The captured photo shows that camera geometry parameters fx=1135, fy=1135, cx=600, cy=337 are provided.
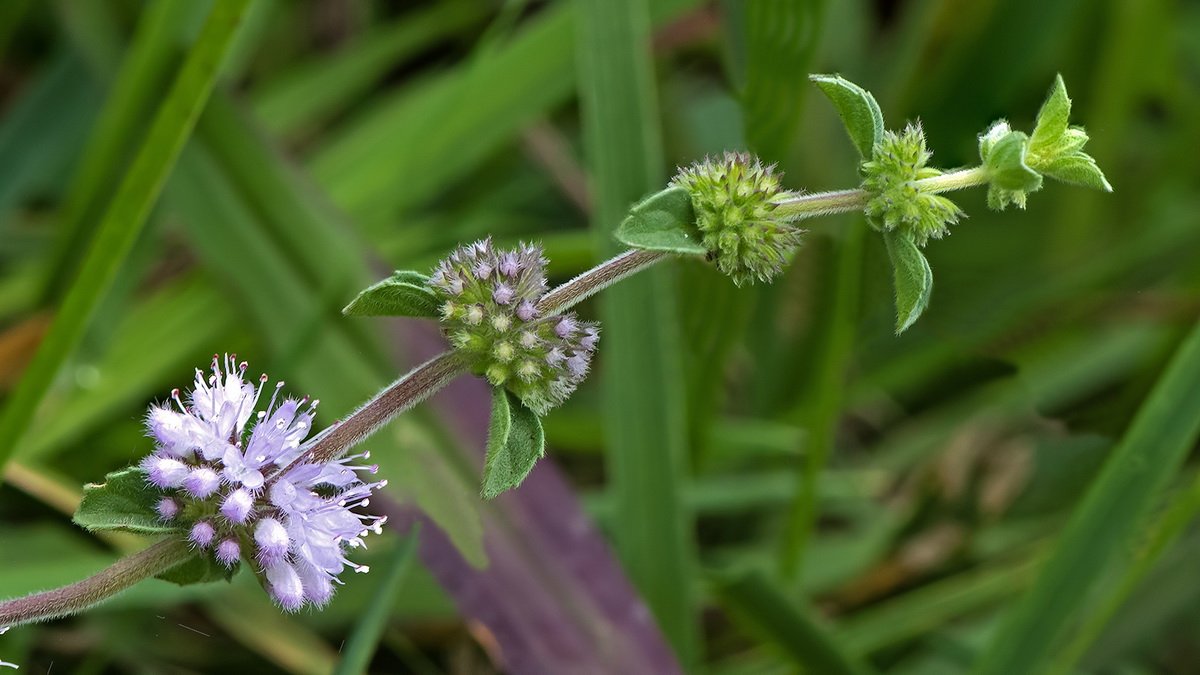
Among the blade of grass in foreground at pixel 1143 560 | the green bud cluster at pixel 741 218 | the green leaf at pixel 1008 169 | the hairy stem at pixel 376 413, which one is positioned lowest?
the hairy stem at pixel 376 413

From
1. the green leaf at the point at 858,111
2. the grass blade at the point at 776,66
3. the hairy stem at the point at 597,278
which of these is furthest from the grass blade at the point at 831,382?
the hairy stem at the point at 597,278

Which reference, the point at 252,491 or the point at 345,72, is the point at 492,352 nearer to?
the point at 252,491

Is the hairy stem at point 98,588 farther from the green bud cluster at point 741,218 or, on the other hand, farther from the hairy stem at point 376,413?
the green bud cluster at point 741,218

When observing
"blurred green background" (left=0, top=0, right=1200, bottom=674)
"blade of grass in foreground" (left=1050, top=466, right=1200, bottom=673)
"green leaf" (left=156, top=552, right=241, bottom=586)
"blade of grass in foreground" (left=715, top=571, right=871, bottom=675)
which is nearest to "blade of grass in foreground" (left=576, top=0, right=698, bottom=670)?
"blurred green background" (left=0, top=0, right=1200, bottom=674)

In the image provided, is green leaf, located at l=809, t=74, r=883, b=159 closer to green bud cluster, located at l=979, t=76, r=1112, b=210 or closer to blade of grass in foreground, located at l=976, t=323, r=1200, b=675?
green bud cluster, located at l=979, t=76, r=1112, b=210

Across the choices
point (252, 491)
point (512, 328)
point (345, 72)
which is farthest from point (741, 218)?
point (345, 72)

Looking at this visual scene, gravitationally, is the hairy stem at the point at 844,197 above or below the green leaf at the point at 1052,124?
below

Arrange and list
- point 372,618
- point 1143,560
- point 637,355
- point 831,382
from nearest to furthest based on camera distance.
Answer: point 372,618 < point 1143,560 < point 637,355 < point 831,382
